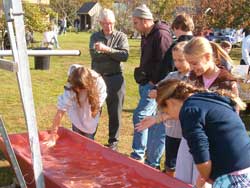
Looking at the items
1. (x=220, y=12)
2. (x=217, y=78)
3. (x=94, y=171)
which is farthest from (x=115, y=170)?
(x=220, y=12)

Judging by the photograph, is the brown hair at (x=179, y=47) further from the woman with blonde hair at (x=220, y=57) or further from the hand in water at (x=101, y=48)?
the hand in water at (x=101, y=48)

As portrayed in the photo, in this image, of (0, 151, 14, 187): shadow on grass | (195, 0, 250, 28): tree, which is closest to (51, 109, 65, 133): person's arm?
(0, 151, 14, 187): shadow on grass

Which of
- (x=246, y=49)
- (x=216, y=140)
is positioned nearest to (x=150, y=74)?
(x=216, y=140)

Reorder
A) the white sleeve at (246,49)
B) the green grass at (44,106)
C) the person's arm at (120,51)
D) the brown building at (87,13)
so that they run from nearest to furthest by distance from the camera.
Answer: the person's arm at (120,51) → the green grass at (44,106) → the white sleeve at (246,49) → the brown building at (87,13)

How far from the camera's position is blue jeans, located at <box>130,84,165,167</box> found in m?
5.27

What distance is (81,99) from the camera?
210 inches

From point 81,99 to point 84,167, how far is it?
806 millimetres

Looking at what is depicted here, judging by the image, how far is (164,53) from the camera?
539 centimetres

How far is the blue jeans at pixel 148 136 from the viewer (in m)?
5.27

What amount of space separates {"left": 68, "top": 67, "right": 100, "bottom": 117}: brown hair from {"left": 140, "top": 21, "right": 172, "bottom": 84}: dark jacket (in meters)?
0.66

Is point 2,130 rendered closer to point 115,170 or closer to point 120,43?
point 115,170

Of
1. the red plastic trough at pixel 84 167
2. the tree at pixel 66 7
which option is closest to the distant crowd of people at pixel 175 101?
the red plastic trough at pixel 84 167

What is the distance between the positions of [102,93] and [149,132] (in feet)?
2.26

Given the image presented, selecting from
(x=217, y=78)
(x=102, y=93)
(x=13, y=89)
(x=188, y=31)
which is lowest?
(x=13, y=89)
